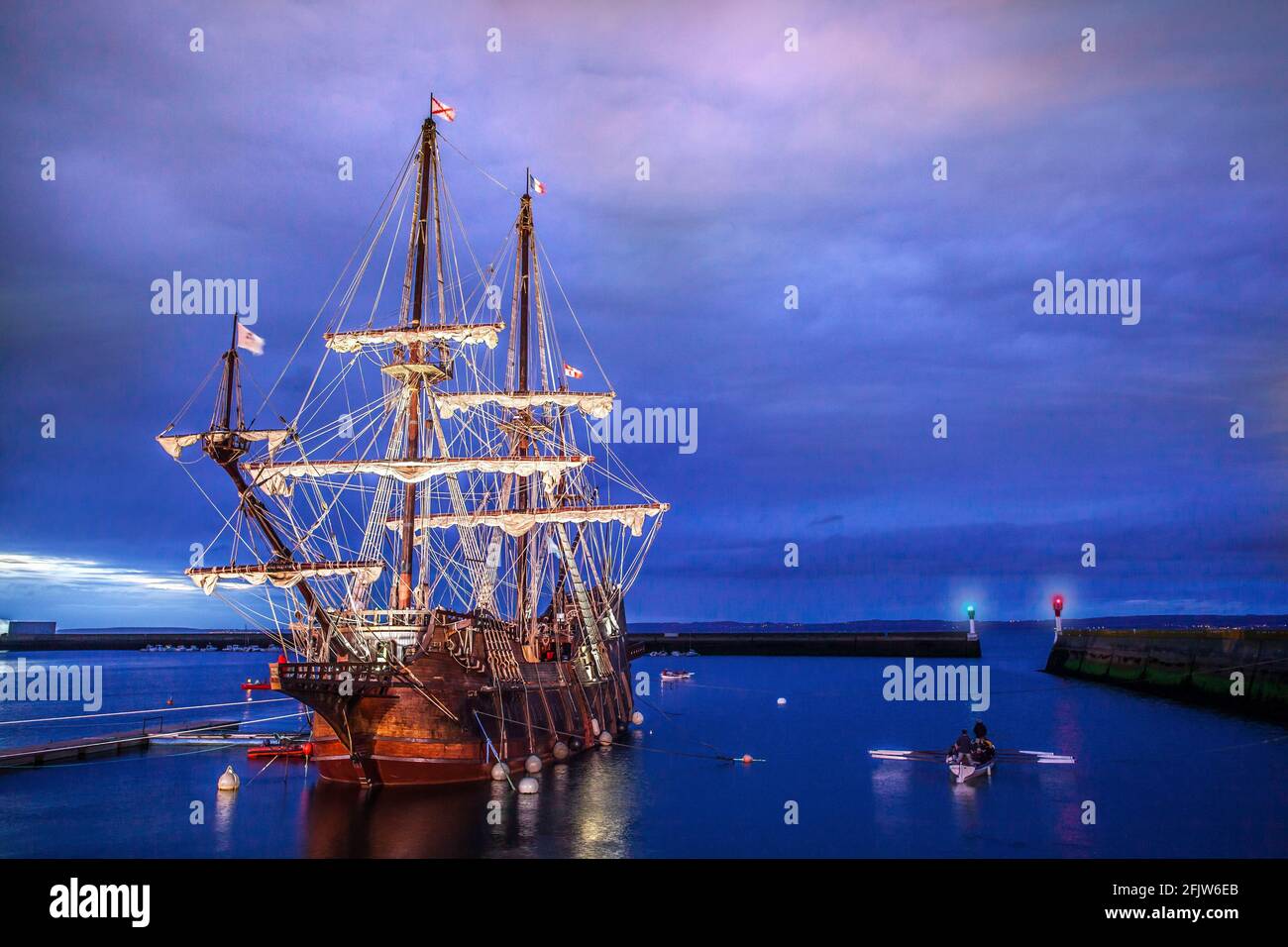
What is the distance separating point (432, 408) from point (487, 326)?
5157 millimetres

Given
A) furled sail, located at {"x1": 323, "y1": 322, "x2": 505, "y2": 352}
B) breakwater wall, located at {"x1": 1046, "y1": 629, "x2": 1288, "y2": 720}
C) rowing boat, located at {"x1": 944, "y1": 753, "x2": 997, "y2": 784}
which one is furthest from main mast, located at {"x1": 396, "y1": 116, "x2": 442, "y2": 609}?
breakwater wall, located at {"x1": 1046, "y1": 629, "x2": 1288, "y2": 720}

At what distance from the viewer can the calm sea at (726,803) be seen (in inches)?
1266

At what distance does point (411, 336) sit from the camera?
44.4 metres

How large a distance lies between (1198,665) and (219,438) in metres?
76.7

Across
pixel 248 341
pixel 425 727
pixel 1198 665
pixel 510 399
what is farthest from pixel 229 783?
pixel 1198 665

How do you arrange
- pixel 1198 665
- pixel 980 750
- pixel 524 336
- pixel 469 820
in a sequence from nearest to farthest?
pixel 469 820 → pixel 980 750 → pixel 524 336 → pixel 1198 665

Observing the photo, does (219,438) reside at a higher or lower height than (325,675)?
higher

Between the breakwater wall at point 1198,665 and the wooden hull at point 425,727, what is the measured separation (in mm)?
50372

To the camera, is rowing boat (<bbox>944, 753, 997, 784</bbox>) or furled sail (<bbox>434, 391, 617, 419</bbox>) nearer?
rowing boat (<bbox>944, 753, 997, 784</bbox>)

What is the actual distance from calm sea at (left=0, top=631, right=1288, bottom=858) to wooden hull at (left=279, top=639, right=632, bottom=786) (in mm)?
1079

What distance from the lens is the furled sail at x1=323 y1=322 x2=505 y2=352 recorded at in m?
44.6

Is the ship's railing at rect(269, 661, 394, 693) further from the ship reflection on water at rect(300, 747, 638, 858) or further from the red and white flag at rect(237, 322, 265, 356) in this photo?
the red and white flag at rect(237, 322, 265, 356)

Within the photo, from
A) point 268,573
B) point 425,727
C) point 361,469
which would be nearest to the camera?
point 268,573

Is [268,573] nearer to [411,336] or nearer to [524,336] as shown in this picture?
[411,336]
